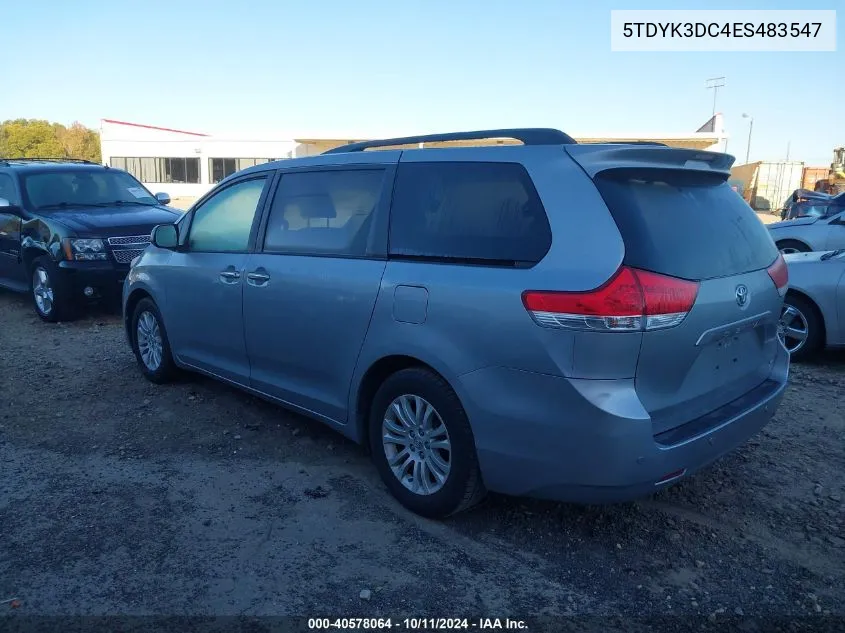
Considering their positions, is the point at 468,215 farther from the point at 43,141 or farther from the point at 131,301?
the point at 43,141

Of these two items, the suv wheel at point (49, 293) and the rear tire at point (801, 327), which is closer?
the rear tire at point (801, 327)

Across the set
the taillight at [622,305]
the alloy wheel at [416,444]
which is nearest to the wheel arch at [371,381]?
the alloy wheel at [416,444]

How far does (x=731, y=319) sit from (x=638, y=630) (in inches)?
54.0

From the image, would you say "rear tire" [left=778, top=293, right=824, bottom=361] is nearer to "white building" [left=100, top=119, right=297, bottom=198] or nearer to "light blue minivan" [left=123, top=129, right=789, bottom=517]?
"light blue minivan" [left=123, top=129, right=789, bottom=517]

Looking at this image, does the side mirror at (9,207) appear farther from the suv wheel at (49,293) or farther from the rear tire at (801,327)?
the rear tire at (801,327)

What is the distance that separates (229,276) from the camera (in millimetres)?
4453

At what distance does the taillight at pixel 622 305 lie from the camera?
2670 millimetres

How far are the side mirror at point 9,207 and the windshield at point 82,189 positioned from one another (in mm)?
170

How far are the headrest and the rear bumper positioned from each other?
4.85ft

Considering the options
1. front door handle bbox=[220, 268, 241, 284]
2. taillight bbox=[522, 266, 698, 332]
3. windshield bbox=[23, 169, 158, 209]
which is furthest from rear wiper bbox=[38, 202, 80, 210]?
taillight bbox=[522, 266, 698, 332]

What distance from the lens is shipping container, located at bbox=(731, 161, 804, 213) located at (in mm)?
37344

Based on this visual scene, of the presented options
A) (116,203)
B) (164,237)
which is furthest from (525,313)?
(116,203)

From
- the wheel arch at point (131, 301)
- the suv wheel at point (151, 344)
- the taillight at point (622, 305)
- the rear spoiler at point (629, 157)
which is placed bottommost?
the suv wheel at point (151, 344)

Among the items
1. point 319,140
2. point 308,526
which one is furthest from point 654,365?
point 319,140
